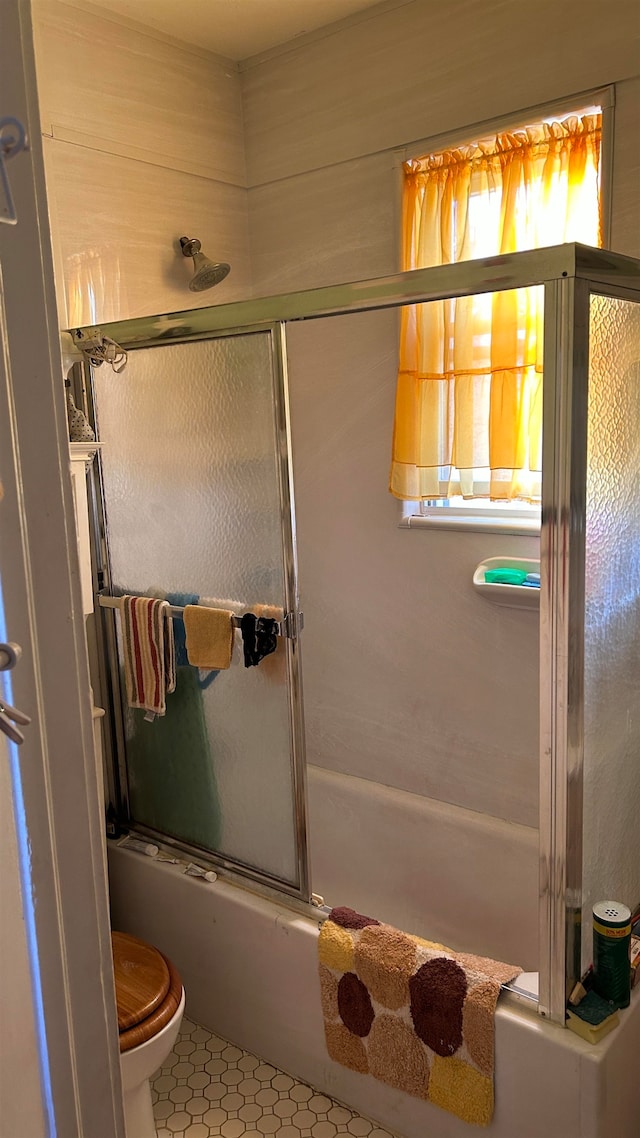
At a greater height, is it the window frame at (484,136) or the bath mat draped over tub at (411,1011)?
the window frame at (484,136)

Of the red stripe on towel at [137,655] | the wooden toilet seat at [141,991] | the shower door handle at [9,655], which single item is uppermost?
the shower door handle at [9,655]

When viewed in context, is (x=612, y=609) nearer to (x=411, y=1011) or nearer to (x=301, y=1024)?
(x=411, y=1011)

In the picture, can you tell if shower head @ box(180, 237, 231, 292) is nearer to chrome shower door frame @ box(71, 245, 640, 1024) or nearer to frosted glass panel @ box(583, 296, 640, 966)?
chrome shower door frame @ box(71, 245, 640, 1024)

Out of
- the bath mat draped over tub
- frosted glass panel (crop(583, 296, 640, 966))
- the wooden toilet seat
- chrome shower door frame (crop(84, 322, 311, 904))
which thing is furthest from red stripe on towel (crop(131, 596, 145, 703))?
frosted glass panel (crop(583, 296, 640, 966))

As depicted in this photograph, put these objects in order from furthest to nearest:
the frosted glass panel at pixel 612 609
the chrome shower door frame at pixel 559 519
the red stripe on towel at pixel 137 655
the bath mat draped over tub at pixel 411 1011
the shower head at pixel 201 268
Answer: the shower head at pixel 201 268 < the red stripe on towel at pixel 137 655 < the bath mat draped over tub at pixel 411 1011 < the frosted glass panel at pixel 612 609 < the chrome shower door frame at pixel 559 519

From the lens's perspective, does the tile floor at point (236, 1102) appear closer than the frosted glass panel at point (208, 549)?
Yes

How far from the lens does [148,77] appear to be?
8.74ft

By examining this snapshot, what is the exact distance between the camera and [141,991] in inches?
73.1

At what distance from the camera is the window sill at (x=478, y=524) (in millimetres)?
2541

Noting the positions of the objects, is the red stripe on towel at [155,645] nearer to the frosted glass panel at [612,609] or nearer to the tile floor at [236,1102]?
the tile floor at [236,1102]

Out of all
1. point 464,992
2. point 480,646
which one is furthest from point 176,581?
point 464,992

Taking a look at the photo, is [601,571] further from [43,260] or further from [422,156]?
[422,156]

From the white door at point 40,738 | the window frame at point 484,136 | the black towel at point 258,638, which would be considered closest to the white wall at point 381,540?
the window frame at point 484,136

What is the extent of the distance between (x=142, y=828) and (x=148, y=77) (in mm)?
2198
